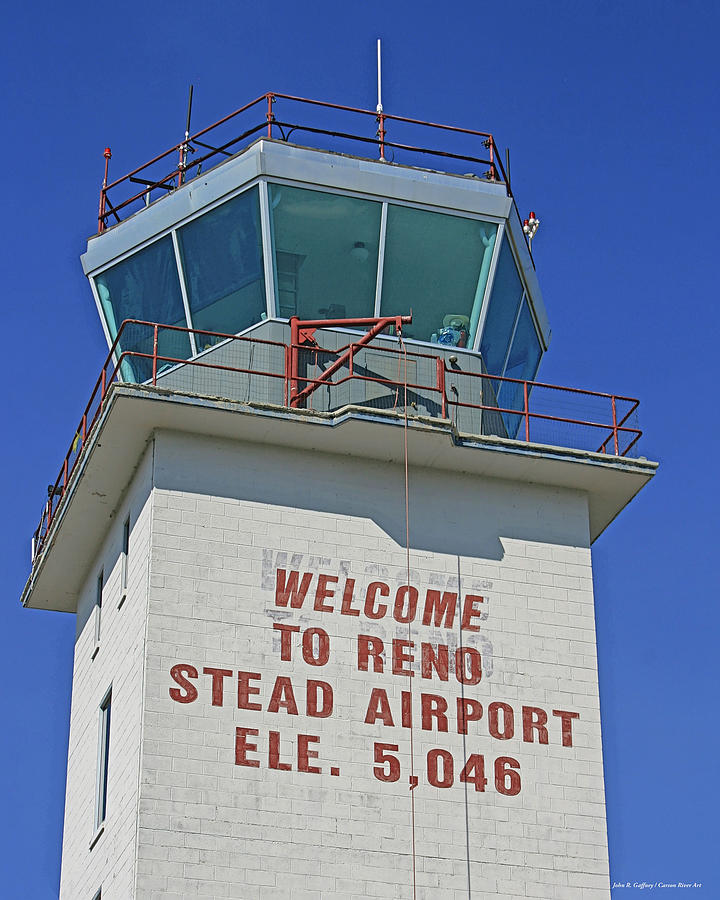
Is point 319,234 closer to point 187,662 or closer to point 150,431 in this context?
point 150,431

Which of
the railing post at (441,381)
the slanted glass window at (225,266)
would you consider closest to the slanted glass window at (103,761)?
the slanted glass window at (225,266)

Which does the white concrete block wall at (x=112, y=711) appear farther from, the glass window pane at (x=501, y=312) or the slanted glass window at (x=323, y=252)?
the glass window pane at (x=501, y=312)

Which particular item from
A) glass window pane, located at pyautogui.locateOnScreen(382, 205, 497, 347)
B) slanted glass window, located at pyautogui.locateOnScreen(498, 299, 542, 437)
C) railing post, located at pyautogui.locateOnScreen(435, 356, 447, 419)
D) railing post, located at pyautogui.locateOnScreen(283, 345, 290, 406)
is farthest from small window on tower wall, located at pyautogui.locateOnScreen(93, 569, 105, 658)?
slanted glass window, located at pyautogui.locateOnScreen(498, 299, 542, 437)

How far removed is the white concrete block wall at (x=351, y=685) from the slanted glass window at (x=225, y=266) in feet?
9.16

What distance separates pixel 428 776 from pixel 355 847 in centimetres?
170

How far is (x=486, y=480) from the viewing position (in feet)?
99.2

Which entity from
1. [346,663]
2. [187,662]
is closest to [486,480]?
[346,663]

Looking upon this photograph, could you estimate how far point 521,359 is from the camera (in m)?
33.2

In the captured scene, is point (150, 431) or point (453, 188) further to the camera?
point (453, 188)

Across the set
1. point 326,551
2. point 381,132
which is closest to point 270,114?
point 381,132

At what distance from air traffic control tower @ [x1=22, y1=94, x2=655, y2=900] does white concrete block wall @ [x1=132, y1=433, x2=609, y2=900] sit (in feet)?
0.14

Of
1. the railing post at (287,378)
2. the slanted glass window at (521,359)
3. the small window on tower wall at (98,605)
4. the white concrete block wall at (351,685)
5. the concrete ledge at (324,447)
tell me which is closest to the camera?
the white concrete block wall at (351,685)

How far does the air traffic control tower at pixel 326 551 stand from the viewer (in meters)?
26.9

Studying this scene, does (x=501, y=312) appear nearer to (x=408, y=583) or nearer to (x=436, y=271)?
(x=436, y=271)
